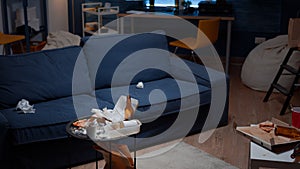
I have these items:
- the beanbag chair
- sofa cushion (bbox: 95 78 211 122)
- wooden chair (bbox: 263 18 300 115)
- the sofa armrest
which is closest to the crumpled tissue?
sofa cushion (bbox: 95 78 211 122)

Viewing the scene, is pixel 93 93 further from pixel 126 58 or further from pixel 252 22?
pixel 252 22

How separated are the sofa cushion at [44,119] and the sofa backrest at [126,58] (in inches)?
19.0

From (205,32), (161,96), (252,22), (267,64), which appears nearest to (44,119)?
(161,96)

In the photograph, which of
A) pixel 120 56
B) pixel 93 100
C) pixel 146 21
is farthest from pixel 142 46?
pixel 146 21

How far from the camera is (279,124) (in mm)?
3111

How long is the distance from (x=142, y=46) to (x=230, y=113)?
1164mm

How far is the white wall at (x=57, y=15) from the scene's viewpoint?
682cm

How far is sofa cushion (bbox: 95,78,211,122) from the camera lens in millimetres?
3678

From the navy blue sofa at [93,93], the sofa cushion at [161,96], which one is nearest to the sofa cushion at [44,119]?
the navy blue sofa at [93,93]

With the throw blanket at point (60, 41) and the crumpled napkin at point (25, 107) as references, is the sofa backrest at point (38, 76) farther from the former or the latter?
the throw blanket at point (60, 41)

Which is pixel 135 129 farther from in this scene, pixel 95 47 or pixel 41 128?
pixel 95 47

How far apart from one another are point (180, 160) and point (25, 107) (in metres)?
1.27

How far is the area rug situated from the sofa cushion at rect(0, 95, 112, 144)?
557mm

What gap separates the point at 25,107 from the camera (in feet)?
11.2
